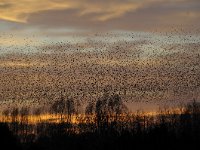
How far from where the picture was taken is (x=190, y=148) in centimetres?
8056

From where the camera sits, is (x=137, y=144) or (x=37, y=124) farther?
(x=37, y=124)

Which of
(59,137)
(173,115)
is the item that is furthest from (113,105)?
(173,115)

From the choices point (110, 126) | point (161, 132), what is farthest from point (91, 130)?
point (161, 132)

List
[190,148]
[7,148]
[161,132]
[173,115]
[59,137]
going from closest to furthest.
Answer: [7,148] → [190,148] → [161,132] → [59,137] → [173,115]

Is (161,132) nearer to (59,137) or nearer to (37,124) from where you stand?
(59,137)

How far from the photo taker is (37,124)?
171500 mm

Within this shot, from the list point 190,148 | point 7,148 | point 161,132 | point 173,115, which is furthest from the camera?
point 173,115

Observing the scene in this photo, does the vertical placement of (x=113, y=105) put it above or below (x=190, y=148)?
above

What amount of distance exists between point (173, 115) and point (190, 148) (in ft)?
295

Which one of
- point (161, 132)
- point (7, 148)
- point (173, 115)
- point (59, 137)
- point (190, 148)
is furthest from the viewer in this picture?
point (173, 115)

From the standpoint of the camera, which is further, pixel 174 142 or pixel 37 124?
pixel 37 124

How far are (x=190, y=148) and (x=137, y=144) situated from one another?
9.25m

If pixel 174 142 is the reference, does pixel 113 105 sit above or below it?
above

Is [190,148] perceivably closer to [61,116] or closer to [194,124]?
[194,124]
